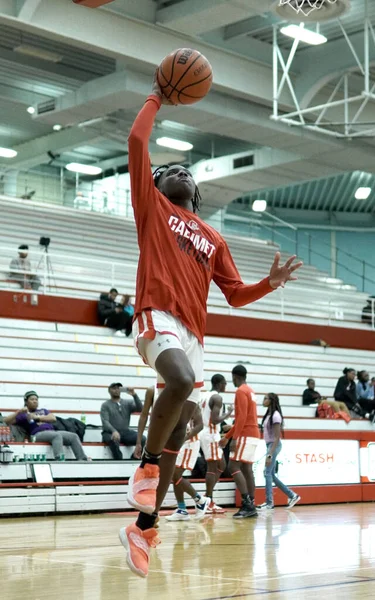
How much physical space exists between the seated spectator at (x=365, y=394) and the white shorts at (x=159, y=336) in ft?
47.6

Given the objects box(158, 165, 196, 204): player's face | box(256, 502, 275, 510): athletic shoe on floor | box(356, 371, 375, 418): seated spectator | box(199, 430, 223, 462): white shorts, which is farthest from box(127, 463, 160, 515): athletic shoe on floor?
box(356, 371, 375, 418): seated spectator

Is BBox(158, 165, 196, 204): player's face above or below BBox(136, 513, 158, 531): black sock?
above

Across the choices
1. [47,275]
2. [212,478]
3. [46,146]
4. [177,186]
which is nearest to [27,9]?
[47,275]

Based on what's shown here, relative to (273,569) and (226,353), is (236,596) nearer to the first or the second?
(273,569)

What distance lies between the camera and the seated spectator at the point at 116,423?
13680mm

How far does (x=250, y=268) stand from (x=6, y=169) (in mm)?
8078

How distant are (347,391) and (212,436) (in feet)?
21.7

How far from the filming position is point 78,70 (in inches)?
827

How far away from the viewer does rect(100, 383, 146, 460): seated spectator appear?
13680mm

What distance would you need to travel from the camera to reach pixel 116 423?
45.9 ft

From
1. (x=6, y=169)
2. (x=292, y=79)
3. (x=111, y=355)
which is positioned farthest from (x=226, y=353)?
(x=6, y=169)

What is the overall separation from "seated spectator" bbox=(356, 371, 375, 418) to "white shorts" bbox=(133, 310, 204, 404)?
14.5 meters

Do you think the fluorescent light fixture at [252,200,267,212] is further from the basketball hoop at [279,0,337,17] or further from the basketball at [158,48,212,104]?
the basketball at [158,48,212,104]

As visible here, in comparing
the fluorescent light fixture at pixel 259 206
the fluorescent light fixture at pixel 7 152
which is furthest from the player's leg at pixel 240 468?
the fluorescent light fixture at pixel 259 206
